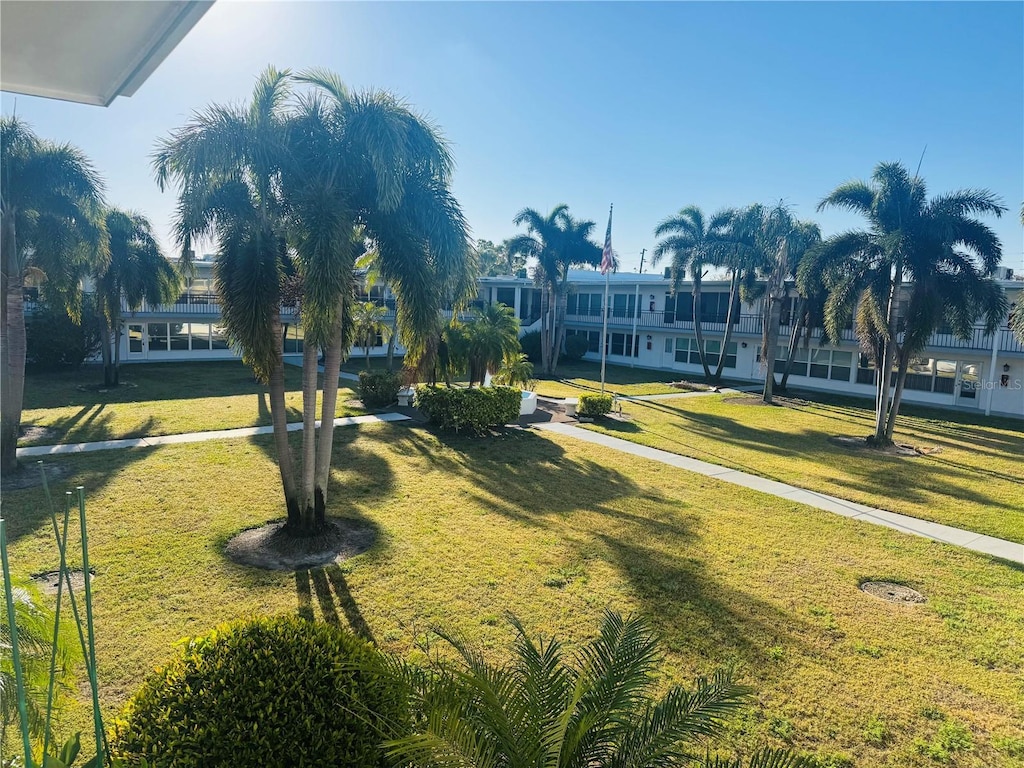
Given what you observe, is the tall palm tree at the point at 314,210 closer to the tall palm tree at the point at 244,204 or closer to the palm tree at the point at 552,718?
the tall palm tree at the point at 244,204

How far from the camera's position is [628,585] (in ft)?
26.2

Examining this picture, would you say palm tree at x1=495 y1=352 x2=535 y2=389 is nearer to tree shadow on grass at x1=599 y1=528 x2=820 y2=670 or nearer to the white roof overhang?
tree shadow on grass at x1=599 y1=528 x2=820 y2=670

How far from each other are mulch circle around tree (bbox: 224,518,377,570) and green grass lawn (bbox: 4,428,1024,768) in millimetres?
258

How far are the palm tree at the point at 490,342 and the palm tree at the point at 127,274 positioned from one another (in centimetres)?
1224

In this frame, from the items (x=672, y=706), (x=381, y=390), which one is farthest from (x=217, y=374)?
(x=672, y=706)

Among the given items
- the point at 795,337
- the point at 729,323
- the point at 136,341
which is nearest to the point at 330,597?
the point at 795,337

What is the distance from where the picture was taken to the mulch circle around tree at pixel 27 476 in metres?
11.2

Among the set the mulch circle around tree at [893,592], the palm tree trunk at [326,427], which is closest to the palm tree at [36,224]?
the palm tree trunk at [326,427]

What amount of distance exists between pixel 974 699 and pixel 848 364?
25.4 meters

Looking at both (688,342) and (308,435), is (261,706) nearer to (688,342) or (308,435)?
(308,435)

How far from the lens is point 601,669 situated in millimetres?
4191

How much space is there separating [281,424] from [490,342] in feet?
33.8

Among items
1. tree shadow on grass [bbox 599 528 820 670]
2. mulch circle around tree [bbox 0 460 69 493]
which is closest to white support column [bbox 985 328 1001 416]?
tree shadow on grass [bbox 599 528 820 670]

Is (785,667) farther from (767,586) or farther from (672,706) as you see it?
(672,706)
